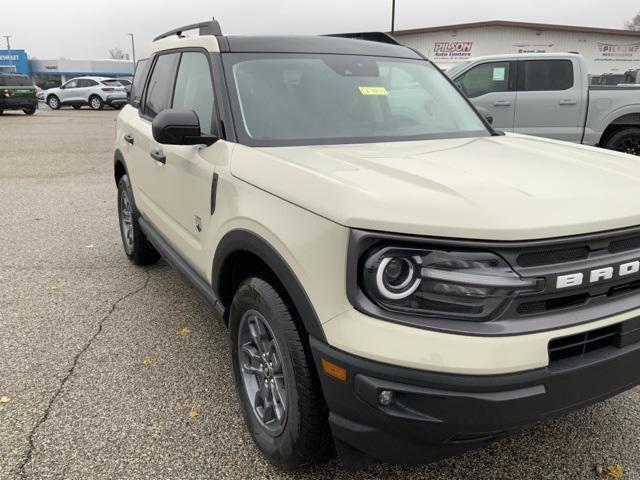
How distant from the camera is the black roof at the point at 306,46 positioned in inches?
121

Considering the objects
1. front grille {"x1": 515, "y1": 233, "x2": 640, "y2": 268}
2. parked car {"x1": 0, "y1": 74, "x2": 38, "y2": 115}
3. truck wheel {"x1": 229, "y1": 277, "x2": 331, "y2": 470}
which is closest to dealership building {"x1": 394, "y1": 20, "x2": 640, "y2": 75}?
parked car {"x1": 0, "y1": 74, "x2": 38, "y2": 115}

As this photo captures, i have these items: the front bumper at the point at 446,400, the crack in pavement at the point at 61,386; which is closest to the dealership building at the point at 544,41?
the crack in pavement at the point at 61,386

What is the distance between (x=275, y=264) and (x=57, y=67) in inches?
2865

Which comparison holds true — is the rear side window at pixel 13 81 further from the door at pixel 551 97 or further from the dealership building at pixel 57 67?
the dealership building at pixel 57 67

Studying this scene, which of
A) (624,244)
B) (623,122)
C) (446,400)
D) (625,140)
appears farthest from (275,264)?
(625,140)

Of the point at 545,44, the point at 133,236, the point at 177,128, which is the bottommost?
the point at 133,236

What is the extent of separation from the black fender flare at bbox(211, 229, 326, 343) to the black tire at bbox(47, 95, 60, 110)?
110ft

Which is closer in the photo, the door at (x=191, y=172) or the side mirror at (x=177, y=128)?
the side mirror at (x=177, y=128)

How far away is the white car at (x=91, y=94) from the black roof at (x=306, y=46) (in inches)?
1170

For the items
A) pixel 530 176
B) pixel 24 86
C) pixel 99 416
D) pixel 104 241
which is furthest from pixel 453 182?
pixel 24 86

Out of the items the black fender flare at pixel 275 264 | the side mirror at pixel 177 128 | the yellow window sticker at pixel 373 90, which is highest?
the yellow window sticker at pixel 373 90

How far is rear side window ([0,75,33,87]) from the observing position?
24.0 meters

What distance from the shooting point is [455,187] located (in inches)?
75.1

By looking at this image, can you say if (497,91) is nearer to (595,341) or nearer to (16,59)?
(595,341)
